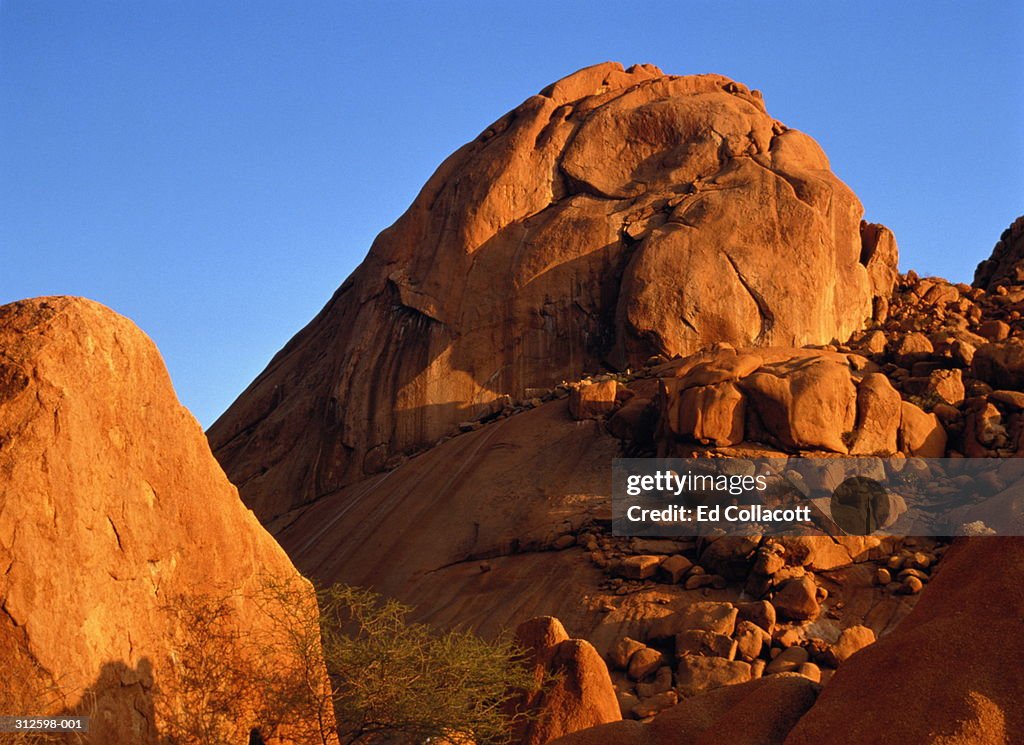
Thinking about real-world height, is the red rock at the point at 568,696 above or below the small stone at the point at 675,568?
below

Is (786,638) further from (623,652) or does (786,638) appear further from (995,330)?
(995,330)

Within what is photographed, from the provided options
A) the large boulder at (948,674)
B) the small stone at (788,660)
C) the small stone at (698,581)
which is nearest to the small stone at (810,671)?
the small stone at (788,660)

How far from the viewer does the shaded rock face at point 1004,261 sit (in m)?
32.6

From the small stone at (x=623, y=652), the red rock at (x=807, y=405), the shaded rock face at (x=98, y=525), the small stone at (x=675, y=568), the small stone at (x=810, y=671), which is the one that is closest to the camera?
the shaded rock face at (x=98, y=525)

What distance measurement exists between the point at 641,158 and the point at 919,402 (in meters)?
10.6

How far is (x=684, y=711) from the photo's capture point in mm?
10141

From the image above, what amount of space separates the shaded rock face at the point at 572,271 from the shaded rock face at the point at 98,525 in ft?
55.2

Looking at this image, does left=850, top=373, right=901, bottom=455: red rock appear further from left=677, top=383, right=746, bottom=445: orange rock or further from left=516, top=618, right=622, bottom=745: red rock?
left=516, top=618, right=622, bottom=745: red rock

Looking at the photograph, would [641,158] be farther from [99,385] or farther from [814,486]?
[99,385]

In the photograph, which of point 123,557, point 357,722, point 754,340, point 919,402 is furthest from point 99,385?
point 754,340

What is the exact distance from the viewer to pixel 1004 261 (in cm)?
3475

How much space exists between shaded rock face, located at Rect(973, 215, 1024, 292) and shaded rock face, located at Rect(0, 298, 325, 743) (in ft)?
83.9

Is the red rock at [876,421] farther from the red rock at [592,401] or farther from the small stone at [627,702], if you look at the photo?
the small stone at [627,702]


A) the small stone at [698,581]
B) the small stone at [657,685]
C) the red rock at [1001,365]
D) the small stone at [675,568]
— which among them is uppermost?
the red rock at [1001,365]
